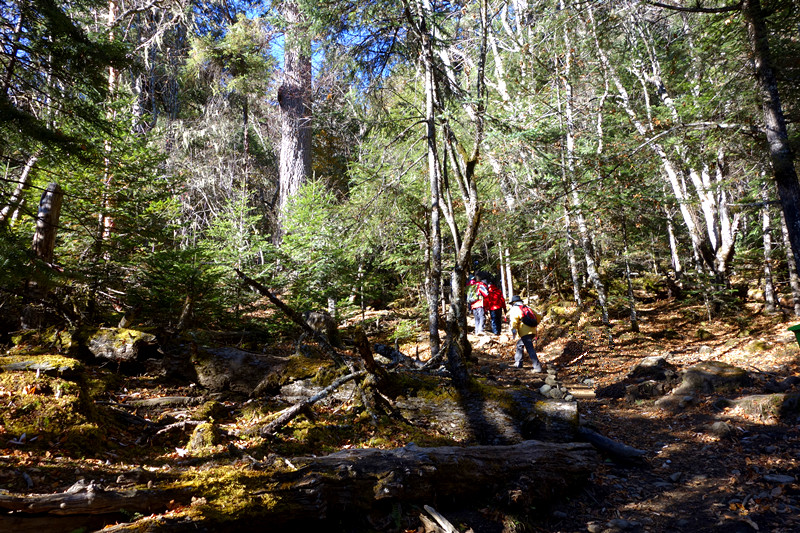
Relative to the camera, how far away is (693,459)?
508cm

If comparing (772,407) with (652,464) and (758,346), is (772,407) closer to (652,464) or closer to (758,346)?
(652,464)

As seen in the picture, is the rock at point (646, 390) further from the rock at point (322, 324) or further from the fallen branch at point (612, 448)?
the rock at point (322, 324)

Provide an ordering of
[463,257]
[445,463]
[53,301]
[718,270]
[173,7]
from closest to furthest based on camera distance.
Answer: [445,463] → [53,301] → [463,257] → [173,7] → [718,270]

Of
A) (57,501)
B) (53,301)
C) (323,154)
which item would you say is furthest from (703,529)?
(323,154)

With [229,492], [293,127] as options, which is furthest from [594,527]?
[293,127]

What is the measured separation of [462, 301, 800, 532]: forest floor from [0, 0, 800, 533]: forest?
0.04 meters

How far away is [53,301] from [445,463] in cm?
661

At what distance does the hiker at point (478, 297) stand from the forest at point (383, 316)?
0.46 metres

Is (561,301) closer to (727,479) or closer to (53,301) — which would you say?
(727,479)

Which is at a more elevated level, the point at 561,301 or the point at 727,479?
the point at 561,301

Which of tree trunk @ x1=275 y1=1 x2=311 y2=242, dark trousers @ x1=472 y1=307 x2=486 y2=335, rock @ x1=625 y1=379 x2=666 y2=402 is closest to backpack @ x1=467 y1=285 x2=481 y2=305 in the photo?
dark trousers @ x1=472 y1=307 x2=486 y2=335

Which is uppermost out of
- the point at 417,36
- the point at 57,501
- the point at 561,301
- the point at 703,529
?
the point at 417,36

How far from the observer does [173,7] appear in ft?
41.8

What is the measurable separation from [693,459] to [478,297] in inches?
353
